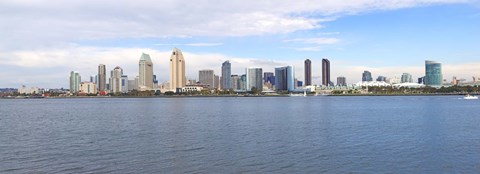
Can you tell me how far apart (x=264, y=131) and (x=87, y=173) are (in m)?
19.5

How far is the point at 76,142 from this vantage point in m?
31.6

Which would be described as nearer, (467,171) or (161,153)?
(467,171)

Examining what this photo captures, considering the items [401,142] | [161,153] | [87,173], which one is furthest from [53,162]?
[401,142]

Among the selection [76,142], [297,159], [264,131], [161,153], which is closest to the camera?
[297,159]

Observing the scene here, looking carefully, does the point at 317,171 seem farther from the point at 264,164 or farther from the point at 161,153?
the point at 161,153

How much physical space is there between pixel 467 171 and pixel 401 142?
1014cm

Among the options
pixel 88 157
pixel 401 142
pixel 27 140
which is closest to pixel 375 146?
pixel 401 142

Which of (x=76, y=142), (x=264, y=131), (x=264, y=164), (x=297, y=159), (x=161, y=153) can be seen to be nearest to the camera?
(x=264, y=164)

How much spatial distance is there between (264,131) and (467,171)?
63.4 feet

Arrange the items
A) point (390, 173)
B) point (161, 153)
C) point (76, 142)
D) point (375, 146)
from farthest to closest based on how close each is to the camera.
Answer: point (76, 142) < point (375, 146) < point (161, 153) < point (390, 173)

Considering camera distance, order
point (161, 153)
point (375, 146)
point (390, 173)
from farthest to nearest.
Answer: point (375, 146), point (161, 153), point (390, 173)

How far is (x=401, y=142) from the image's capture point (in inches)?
1194

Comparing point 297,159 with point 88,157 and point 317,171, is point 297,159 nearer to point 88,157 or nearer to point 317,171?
point 317,171

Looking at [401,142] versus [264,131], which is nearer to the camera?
[401,142]
